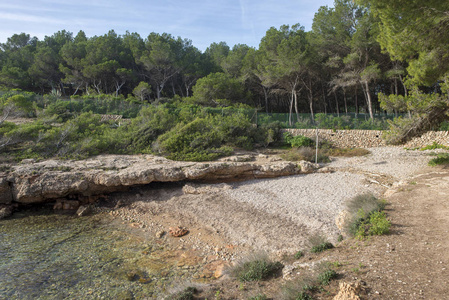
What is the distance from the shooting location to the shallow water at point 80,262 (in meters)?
6.22

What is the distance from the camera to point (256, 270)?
17.7ft

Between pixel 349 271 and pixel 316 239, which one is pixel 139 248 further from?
pixel 349 271

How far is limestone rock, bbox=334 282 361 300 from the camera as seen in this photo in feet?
11.9

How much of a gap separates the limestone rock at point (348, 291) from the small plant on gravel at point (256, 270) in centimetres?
177

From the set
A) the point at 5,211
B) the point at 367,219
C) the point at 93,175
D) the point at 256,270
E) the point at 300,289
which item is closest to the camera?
the point at 300,289

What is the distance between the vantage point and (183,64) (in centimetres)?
3866

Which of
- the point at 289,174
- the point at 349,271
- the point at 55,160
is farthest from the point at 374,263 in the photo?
the point at 55,160

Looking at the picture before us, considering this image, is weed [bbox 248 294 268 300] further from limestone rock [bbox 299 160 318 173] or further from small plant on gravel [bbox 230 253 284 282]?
limestone rock [bbox 299 160 318 173]

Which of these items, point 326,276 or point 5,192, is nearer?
point 326,276

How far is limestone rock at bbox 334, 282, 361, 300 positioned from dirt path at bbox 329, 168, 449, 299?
19 centimetres

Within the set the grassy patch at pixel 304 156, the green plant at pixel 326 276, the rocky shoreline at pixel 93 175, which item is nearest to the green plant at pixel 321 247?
the green plant at pixel 326 276

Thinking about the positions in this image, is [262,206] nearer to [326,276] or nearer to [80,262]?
[326,276]

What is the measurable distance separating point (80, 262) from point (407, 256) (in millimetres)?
8246

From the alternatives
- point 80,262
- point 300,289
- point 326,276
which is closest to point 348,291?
point 326,276
